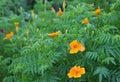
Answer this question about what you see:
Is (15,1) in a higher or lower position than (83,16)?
lower

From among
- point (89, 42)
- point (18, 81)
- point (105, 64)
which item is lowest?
point (18, 81)

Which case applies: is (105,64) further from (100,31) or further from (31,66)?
(31,66)

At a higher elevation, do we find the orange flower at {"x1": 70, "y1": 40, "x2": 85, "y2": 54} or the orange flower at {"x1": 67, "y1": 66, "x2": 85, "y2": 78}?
the orange flower at {"x1": 70, "y1": 40, "x2": 85, "y2": 54}

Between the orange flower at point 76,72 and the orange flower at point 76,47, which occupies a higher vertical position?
the orange flower at point 76,47

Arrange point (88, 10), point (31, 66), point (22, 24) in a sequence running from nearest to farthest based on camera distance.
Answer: point (31, 66)
point (88, 10)
point (22, 24)

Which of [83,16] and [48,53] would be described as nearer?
[48,53]

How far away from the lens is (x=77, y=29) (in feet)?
8.78

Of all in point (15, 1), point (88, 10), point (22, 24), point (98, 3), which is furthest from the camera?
point (15, 1)

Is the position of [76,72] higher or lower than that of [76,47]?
lower

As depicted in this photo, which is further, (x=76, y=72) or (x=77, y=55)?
(x=77, y=55)

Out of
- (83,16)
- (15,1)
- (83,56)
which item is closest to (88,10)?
(83,16)

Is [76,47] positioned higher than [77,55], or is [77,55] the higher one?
[76,47]

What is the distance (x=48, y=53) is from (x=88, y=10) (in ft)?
2.61

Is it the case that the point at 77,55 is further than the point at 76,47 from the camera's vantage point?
Yes
